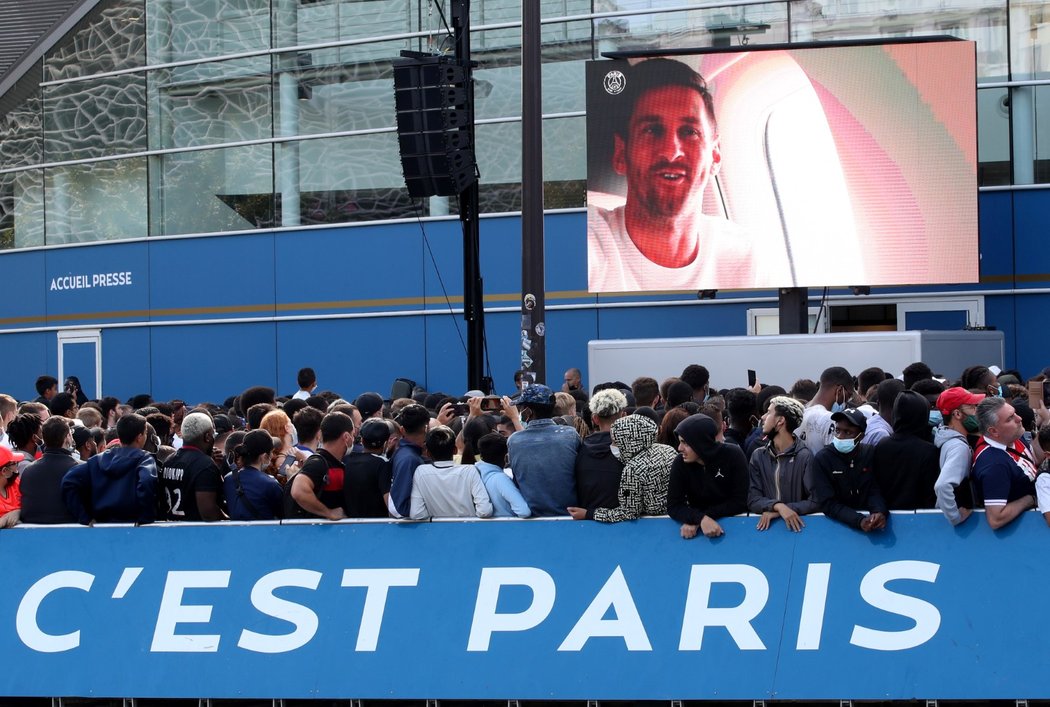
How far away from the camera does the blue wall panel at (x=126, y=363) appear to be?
24.5 metres

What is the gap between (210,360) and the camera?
23.8 metres

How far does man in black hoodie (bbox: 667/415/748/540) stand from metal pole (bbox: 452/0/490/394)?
6600 millimetres

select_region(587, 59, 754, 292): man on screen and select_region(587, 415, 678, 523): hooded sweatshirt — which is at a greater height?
select_region(587, 59, 754, 292): man on screen

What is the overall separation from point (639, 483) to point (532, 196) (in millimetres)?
5283

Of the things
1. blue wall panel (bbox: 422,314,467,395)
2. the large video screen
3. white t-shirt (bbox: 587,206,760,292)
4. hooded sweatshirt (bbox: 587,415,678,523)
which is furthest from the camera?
blue wall panel (bbox: 422,314,467,395)

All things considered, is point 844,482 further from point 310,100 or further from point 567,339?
point 310,100

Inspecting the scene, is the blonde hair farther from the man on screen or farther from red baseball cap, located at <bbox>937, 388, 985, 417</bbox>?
the man on screen

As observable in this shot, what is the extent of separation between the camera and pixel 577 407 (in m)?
12.2

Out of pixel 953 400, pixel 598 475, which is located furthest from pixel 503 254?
pixel 953 400

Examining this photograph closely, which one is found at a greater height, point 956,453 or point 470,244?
point 470,244

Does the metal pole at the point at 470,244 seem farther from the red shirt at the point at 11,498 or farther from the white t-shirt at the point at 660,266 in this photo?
the red shirt at the point at 11,498

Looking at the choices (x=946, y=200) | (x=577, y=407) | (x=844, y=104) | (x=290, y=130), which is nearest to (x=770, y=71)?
(x=844, y=104)

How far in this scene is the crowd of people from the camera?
752 centimetres

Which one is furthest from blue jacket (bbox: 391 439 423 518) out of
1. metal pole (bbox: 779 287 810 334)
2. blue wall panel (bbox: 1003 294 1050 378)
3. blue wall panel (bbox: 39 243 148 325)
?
blue wall panel (bbox: 39 243 148 325)
